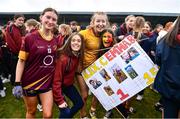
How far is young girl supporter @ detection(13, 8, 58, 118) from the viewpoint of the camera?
4.08 metres

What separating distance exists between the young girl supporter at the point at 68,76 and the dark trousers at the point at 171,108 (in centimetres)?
154

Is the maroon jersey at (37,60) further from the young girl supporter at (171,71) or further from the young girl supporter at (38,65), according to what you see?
the young girl supporter at (171,71)

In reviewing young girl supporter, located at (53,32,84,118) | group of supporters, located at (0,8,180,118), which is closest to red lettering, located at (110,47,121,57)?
group of supporters, located at (0,8,180,118)

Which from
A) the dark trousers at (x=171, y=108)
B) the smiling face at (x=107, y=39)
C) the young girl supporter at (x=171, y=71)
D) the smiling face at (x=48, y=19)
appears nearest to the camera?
the young girl supporter at (x=171, y=71)

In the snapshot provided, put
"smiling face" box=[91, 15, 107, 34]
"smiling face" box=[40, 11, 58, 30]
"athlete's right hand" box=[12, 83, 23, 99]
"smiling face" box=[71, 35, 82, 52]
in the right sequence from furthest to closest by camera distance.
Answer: "smiling face" box=[91, 15, 107, 34] → "smiling face" box=[71, 35, 82, 52] → "smiling face" box=[40, 11, 58, 30] → "athlete's right hand" box=[12, 83, 23, 99]

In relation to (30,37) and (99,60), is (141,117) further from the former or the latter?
(30,37)

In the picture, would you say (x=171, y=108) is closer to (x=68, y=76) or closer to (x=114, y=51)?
(x=68, y=76)

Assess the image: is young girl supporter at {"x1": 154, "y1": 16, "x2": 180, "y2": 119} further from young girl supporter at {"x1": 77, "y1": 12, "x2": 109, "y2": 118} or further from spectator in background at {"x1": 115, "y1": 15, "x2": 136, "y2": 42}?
spectator in background at {"x1": 115, "y1": 15, "x2": 136, "y2": 42}

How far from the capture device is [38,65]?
416cm

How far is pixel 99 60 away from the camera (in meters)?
5.46

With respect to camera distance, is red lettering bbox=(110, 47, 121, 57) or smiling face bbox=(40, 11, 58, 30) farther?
red lettering bbox=(110, 47, 121, 57)

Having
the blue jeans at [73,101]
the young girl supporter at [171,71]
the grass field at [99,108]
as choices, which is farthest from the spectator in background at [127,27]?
the young girl supporter at [171,71]

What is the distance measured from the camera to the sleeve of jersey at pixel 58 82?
4.41m
